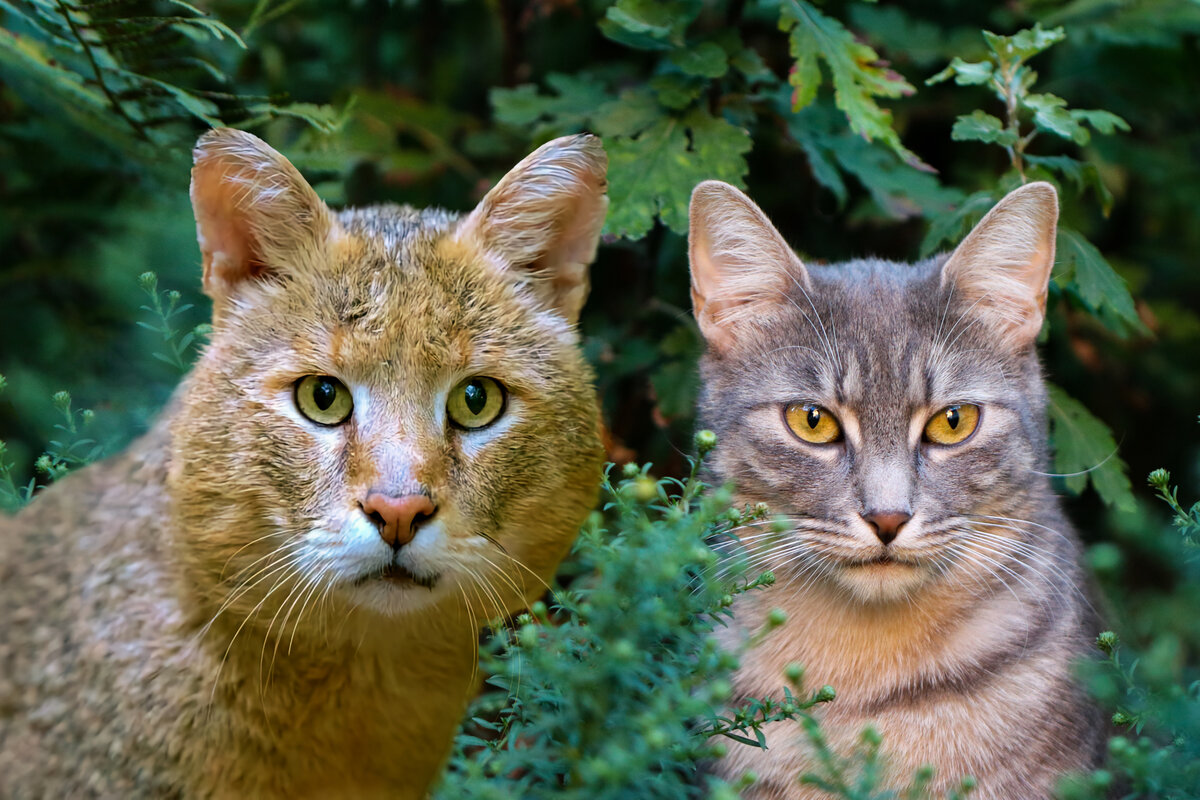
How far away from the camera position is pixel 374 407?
191cm

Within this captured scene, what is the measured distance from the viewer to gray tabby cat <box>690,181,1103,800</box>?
200 centimetres

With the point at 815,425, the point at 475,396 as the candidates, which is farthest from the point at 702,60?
the point at 475,396

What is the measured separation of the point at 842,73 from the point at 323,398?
1.29m

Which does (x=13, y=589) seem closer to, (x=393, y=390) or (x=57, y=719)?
(x=57, y=719)

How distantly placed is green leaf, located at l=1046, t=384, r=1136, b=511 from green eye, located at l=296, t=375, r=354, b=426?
1526mm

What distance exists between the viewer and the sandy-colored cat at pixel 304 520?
6.12ft

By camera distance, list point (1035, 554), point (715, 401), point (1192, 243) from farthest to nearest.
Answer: point (1192, 243), point (715, 401), point (1035, 554)

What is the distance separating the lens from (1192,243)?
13.5ft

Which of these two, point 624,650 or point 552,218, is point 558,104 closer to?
point 552,218

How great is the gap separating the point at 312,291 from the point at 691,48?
1.16 metres

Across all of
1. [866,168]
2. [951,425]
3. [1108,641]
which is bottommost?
[1108,641]

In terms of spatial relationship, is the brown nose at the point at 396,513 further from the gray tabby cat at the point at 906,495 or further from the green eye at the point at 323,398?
the gray tabby cat at the point at 906,495

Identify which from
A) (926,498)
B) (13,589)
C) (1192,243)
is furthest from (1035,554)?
(1192,243)

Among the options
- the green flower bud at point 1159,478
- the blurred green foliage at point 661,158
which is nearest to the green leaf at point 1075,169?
the blurred green foliage at point 661,158
